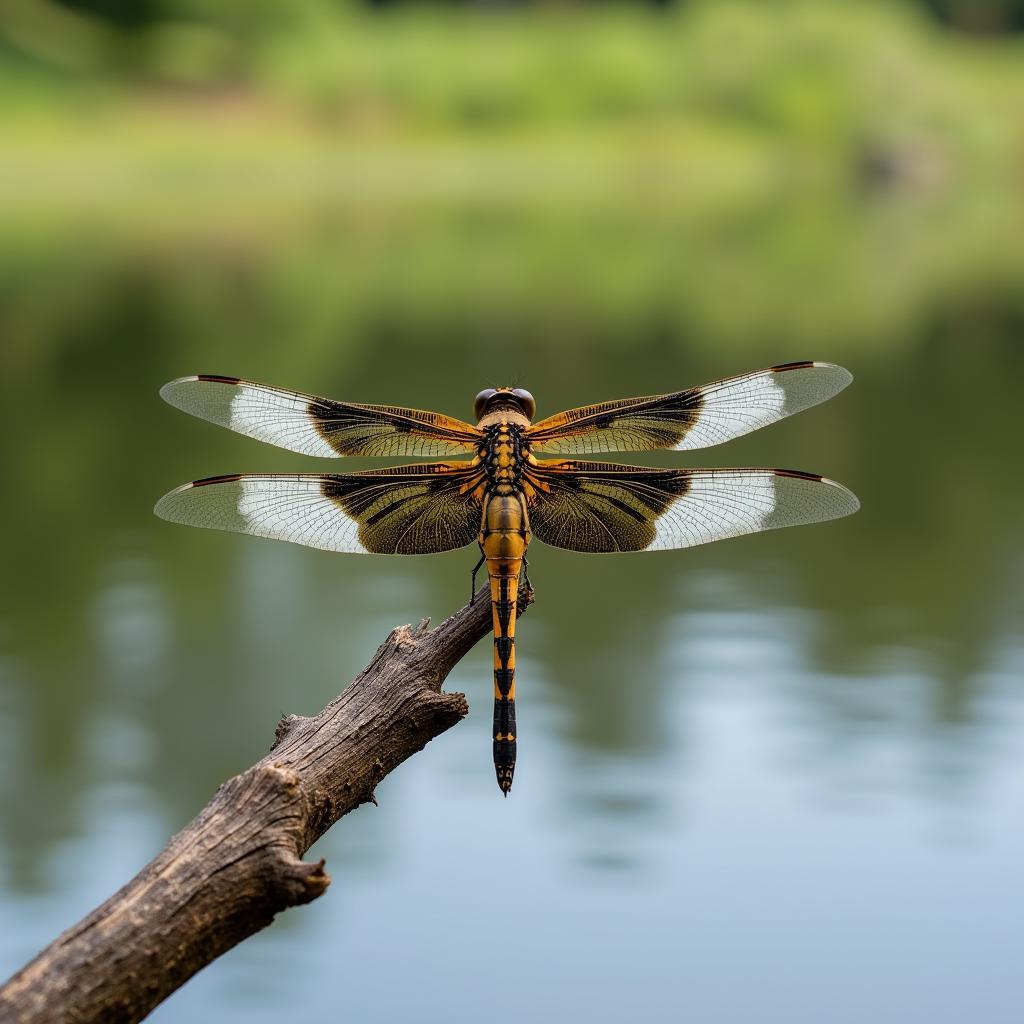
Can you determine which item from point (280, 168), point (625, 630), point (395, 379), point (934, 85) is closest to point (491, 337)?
point (395, 379)

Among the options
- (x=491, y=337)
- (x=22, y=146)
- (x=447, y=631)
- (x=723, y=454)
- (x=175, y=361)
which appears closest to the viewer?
(x=447, y=631)

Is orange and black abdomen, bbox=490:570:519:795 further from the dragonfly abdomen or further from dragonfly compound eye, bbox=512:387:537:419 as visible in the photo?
dragonfly compound eye, bbox=512:387:537:419

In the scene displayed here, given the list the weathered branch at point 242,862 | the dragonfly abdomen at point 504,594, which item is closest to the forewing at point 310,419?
the dragonfly abdomen at point 504,594

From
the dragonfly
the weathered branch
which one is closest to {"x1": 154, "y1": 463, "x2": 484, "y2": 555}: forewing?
the dragonfly

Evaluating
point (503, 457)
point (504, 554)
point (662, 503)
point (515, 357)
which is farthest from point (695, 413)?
point (515, 357)

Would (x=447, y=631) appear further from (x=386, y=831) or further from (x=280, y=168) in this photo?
(x=280, y=168)

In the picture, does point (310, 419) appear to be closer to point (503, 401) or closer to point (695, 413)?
point (503, 401)

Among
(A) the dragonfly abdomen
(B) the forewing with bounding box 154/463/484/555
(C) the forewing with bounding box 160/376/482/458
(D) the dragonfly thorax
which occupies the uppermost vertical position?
(C) the forewing with bounding box 160/376/482/458
